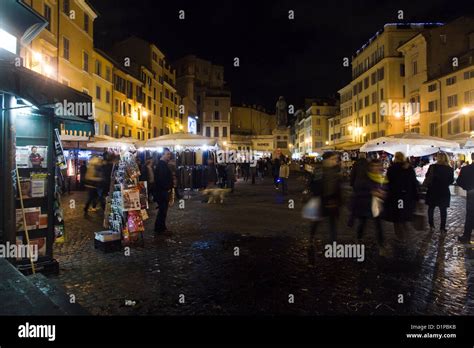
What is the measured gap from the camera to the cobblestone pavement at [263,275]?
15.8 feet

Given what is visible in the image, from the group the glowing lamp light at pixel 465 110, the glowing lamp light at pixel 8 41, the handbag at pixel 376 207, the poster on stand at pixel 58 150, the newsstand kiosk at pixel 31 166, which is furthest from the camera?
the glowing lamp light at pixel 465 110

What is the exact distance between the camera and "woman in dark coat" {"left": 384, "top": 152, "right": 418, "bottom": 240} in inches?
330

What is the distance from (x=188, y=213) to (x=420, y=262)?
767 cm

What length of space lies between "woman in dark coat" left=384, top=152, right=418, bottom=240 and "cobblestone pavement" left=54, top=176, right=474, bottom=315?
52 cm

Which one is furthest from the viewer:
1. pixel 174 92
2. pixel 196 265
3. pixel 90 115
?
pixel 174 92

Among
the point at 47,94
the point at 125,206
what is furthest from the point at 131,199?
the point at 47,94

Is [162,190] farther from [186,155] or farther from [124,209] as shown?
[186,155]

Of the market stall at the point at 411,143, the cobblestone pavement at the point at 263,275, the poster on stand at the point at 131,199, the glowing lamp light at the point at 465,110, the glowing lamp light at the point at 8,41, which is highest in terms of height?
the glowing lamp light at the point at 465,110

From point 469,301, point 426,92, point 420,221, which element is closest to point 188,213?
point 420,221

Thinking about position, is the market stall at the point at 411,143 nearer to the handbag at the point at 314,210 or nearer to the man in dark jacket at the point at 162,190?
the handbag at the point at 314,210

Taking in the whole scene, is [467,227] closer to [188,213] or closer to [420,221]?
[420,221]

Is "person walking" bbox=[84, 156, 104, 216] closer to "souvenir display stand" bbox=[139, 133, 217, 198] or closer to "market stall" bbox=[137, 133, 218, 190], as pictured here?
"souvenir display stand" bbox=[139, 133, 217, 198]

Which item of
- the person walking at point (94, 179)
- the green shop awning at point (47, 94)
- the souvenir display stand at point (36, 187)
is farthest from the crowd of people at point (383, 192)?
the person walking at point (94, 179)

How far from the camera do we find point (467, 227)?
8344 millimetres
